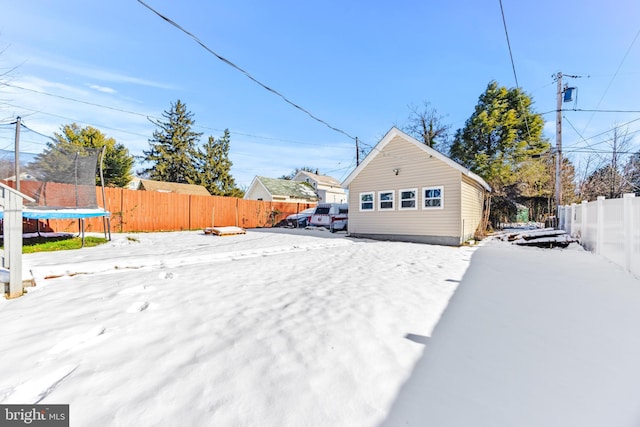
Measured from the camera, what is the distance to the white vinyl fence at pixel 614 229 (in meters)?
4.98

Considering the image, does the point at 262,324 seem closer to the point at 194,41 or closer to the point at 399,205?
the point at 194,41

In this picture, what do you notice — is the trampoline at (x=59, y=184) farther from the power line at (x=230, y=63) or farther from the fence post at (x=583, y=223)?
the fence post at (x=583, y=223)

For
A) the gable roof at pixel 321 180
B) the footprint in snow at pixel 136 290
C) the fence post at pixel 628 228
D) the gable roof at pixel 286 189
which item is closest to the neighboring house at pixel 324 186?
the gable roof at pixel 321 180

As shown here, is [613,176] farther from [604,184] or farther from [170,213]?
[170,213]

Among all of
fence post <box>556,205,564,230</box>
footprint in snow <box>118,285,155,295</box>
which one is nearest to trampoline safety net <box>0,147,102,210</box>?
footprint in snow <box>118,285,155,295</box>

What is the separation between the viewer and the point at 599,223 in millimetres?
6953

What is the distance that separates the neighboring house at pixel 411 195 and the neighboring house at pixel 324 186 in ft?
72.2

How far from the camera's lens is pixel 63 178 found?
8773 mm

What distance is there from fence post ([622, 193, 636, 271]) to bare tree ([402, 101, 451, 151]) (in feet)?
61.4

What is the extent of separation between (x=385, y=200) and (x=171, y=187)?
2481cm

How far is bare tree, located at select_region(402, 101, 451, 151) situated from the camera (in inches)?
888

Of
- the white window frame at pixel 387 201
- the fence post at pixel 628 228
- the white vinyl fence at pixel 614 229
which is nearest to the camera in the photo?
the white vinyl fence at pixel 614 229

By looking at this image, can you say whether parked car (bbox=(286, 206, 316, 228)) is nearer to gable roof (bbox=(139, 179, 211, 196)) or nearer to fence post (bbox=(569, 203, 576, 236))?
gable roof (bbox=(139, 179, 211, 196))

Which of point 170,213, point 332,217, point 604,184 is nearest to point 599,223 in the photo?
point 332,217
